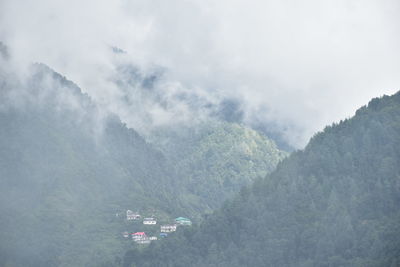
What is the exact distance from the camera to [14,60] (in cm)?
15088

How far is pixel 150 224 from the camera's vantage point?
130375 millimetres

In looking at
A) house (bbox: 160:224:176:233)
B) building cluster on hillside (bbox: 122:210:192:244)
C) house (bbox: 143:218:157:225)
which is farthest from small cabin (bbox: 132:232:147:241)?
house (bbox: 143:218:157:225)

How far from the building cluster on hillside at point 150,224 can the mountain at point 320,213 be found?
993cm

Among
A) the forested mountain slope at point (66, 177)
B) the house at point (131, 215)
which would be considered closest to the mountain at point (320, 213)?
the forested mountain slope at point (66, 177)

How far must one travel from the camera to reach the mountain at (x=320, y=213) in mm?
96562

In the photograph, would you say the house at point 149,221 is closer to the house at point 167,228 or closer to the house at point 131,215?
the house at point 131,215

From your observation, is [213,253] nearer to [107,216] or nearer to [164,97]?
[107,216]

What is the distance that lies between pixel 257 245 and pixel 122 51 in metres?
94.3

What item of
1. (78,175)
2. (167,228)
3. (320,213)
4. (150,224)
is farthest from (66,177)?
(320,213)

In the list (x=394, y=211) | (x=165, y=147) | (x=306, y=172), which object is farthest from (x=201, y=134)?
(x=394, y=211)

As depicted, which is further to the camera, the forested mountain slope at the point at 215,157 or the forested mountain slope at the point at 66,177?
the forested mountain slope at the point at 215,157

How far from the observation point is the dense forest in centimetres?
12019

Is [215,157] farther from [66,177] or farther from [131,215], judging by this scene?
[66,177]

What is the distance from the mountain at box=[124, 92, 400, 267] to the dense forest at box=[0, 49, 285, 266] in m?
13.6
